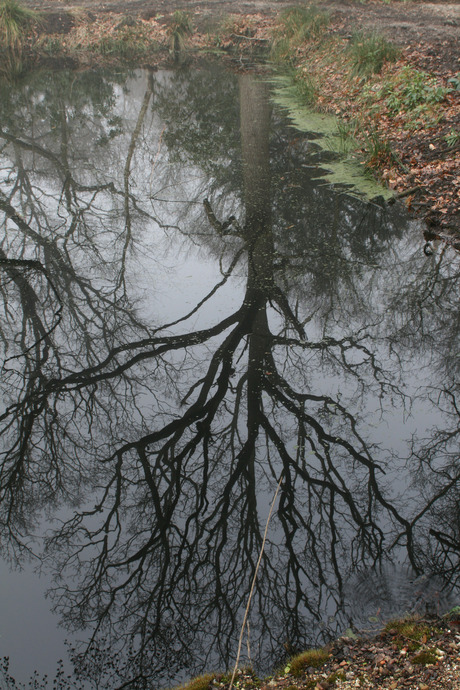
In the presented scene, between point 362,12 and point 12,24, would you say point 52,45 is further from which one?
point 362,12

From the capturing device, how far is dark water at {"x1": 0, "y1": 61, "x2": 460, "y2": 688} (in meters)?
2.49

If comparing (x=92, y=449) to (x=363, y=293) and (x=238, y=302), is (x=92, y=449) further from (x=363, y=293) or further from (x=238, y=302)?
(x=363, y=293)

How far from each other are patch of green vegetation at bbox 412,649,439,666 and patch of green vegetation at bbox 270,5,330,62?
1233 centimetres

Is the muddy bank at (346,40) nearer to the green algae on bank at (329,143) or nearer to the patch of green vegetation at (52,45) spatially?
the patch of green vegetation at (52,45)

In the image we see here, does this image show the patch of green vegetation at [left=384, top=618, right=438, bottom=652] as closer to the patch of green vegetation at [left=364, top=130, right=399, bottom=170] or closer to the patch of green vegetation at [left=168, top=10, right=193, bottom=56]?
the patch of green vegetation at [left=364, top=130, right=399, bottom=170]

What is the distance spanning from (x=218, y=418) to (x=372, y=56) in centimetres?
734

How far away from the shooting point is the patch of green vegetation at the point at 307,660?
2.16m

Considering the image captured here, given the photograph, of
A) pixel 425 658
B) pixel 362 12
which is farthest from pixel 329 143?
pixel 362 12

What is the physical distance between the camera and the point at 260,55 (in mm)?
13859

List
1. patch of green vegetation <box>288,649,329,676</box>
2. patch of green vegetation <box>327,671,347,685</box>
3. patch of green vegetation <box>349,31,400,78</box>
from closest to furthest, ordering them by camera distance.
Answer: patch of green vegetation <box>327,671,347,685</box>, patch of green vegetation <box>288,649,329,676</box>, patch of green vegetation <box>349,31,400,78</box>

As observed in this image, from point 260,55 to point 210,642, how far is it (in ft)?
47.9

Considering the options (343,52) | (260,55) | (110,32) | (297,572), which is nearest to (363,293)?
(297,572)

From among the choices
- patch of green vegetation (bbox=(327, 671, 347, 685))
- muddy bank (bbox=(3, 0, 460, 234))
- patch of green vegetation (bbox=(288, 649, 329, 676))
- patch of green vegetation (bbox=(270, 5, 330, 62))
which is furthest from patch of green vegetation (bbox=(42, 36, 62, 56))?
patch of green vegetation (bbox=(327, 671, 347, 685))

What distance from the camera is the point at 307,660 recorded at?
7.20ft
